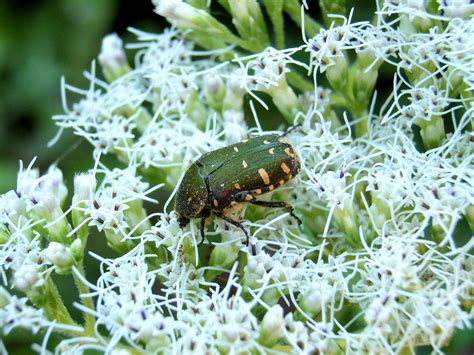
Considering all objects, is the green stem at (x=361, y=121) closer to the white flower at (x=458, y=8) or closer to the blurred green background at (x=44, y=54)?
the white flower at (x=458, y=8)

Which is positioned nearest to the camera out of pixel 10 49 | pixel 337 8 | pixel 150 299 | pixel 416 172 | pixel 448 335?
pixel 448 335

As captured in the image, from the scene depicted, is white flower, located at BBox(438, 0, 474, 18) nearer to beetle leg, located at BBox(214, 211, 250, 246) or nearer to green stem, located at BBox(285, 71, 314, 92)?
green stem, located at BBox(285, 71, 314, 92)

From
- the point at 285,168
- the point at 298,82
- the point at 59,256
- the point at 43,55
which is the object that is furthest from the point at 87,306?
the point at 43,55

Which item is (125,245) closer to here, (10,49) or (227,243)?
(227,243)

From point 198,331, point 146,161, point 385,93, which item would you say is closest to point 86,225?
point 146,161

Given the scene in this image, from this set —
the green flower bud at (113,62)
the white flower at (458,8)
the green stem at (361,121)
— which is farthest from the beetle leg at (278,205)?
the green flower bud at (113,62)

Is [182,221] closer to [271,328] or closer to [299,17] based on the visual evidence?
[271,328]
